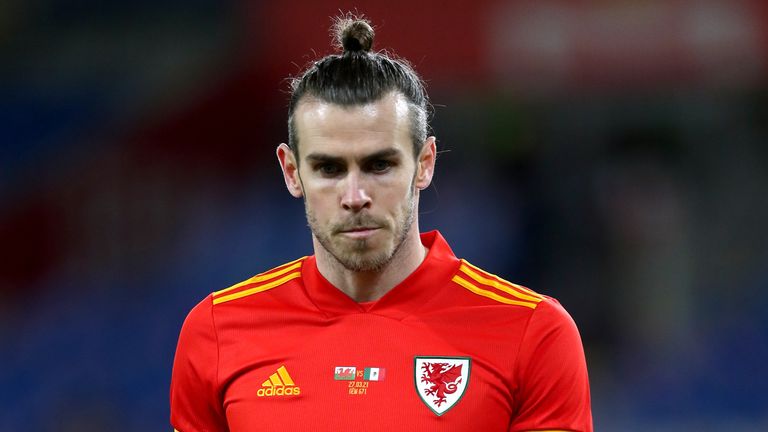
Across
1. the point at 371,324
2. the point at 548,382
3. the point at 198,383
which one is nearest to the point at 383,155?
the point at 371,324

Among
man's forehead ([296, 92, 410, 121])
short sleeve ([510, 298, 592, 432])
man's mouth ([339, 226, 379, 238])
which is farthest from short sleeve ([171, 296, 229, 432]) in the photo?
short sleeve ([510, 298, 592, 432])

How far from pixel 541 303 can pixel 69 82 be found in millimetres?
5831

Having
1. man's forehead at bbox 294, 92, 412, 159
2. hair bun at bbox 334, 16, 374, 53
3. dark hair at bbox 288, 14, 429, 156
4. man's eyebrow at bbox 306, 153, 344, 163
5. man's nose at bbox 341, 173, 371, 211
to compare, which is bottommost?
man's nose at bbox 341, 173, 371, 211

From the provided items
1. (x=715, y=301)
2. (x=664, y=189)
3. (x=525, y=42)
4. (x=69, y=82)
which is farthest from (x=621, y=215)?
(x=69, y=82)

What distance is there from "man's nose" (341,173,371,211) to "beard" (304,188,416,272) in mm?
31

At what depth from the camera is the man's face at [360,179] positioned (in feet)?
9.08

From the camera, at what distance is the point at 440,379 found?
2.78 metres

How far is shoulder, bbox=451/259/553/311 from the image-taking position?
9.53ft

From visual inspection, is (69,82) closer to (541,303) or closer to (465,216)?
(465,216)

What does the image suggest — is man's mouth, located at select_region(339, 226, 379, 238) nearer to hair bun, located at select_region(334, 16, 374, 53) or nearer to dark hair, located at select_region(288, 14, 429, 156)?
dark hair, located at select_region(288, 14, 429, 156)

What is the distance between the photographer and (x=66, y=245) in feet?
24.6

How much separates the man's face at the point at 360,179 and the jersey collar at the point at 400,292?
12cm

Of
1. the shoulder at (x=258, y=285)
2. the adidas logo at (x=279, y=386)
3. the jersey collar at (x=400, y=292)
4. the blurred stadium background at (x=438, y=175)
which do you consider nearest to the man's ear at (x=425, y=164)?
the jersey collar at (x=400, y=292)

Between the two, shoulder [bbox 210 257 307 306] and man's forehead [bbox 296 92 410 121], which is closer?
man's forehead [bbox 296 92 410 121]
